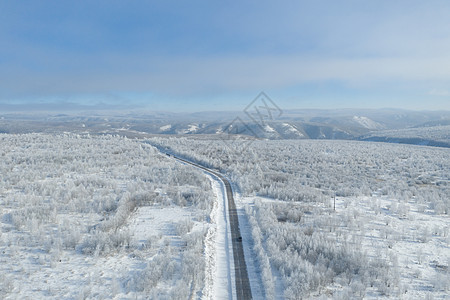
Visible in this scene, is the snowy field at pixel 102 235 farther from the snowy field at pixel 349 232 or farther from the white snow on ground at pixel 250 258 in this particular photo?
the snowy field at pixel 349 232

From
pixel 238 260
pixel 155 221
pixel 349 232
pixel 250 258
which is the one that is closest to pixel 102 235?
pixel 155 221

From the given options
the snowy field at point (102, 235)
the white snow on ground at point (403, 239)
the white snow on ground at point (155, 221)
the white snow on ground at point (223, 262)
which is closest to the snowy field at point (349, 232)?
the white snow on ground at point (403, 239)

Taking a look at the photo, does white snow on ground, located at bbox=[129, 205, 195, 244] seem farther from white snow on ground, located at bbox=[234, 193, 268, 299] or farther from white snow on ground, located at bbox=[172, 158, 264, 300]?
white snow on ground, located at bbox=[234, 193, 268, 299]

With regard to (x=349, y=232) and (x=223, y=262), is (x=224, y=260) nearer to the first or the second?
(x=223, y=262)

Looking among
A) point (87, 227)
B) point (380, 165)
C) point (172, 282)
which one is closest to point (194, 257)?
point (172, 282)

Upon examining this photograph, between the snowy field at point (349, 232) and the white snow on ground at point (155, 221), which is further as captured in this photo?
the white snow on ground at point (155, 221)
